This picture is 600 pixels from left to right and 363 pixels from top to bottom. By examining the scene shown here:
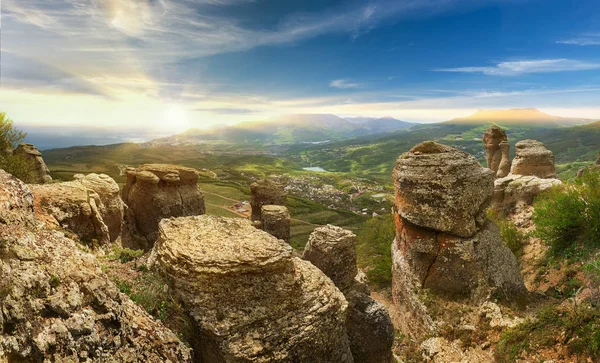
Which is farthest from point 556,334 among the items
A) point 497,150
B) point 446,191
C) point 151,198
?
point 497,150

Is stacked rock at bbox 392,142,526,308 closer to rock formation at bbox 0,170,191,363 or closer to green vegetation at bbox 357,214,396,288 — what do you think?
green vegetation at bbox 357,214,396,288

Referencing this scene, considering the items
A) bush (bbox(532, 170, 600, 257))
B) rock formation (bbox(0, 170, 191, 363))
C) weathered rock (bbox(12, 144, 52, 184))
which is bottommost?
bush (bbox(532, 170, 600, 257))

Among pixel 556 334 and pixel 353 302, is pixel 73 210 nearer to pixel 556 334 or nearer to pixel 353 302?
pixel 353 302

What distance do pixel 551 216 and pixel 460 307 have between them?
10.0m

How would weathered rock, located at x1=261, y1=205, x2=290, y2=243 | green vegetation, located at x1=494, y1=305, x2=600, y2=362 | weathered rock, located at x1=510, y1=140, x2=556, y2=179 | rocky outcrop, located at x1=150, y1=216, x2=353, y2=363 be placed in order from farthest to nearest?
weathered rock, located at x1=510, y1=140, x2=556, y2=179 → weathered rock, located at x1=261, y1=205, x2=290, y2=243 → green vegetation, located at x1=494, y1=305, x2=600, y2=362 → rocky outcrop, located at x1=150, y1=216, x2=353, y2=363

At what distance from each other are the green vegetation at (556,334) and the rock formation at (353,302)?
17.4 ft

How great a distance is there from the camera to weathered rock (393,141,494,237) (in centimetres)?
1967

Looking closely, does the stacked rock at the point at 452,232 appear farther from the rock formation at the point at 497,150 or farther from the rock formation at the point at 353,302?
the rock formation at the point at 497,150

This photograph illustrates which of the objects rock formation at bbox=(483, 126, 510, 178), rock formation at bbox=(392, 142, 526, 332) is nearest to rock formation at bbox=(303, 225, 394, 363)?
rock formation at bbox=(392, 142, 526, 332)

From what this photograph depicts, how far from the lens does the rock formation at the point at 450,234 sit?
19391mm

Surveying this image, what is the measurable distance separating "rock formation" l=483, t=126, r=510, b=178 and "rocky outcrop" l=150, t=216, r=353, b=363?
146 ft

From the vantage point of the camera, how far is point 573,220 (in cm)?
2077

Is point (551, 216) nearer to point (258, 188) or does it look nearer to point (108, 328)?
point (108, 328)

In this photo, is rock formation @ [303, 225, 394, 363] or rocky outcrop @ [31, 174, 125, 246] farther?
rock formation @ [303, 225, 394, 363]
